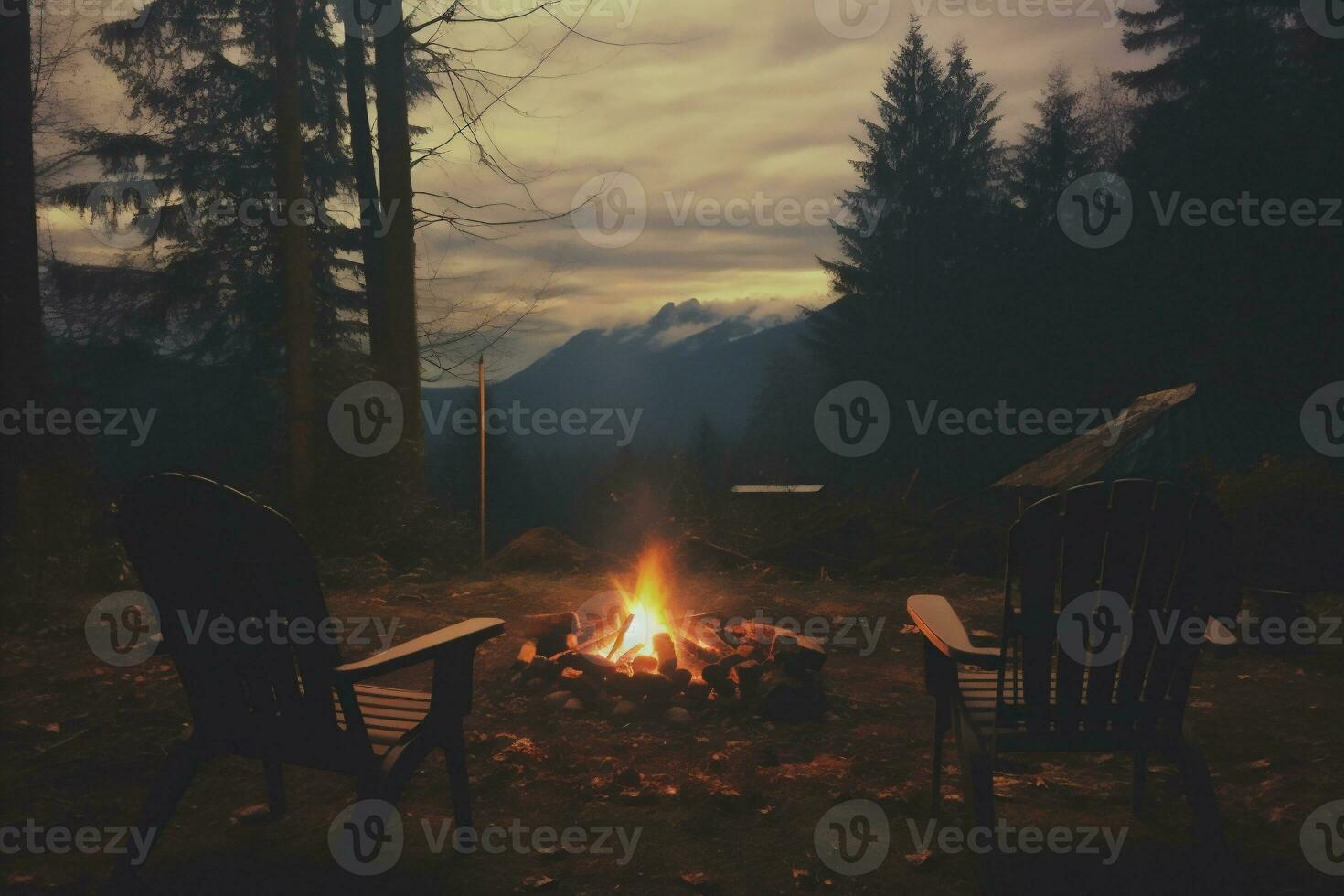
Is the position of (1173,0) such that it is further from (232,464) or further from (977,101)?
(232,464)

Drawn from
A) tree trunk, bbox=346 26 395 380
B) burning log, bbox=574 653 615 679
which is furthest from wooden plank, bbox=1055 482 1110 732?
tree trunk, bbox=346 26 395 380

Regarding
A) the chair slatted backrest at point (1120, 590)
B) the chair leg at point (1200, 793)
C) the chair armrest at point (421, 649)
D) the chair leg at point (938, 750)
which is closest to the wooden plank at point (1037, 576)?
the chair slatted backrest at point (1120, 590)

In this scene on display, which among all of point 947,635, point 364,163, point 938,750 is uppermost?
point 364,163

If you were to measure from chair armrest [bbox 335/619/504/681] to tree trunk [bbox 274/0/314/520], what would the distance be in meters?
8.30

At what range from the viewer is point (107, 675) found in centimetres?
507

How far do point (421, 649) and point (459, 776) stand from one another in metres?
0.54

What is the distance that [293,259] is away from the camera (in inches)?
420

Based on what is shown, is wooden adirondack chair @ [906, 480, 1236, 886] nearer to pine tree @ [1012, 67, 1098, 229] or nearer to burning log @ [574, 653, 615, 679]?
burning log @ [574, 653, 615, 679]

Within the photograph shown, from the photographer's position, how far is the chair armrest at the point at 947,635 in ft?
8.48

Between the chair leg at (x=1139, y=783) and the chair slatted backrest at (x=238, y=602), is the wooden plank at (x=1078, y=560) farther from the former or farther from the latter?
the chair slatted backrest at (x=238, y=602)

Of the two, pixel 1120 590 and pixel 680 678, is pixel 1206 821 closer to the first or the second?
pixel 1120 590

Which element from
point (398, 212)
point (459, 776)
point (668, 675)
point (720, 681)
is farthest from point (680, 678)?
point (398, 212)

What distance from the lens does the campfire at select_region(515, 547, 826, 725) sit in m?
4.32

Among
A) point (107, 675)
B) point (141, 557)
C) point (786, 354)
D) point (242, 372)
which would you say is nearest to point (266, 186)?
point (242, 372)
